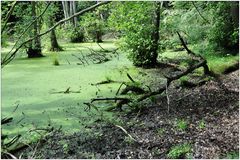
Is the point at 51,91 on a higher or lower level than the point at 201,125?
lower

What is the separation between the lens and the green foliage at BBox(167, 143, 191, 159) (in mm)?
4344

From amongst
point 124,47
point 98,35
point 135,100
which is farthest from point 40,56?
point 135,100

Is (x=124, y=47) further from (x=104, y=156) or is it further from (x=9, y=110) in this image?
(x=104, y=156)

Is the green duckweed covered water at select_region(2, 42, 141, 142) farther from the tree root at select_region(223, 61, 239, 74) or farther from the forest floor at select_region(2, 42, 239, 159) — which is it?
the tree root at select_region(223, 61, 239, 74)

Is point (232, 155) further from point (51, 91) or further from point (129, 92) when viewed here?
point (51, 91)

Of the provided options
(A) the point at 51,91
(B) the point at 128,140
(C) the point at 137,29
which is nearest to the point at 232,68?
(C) the point at 137,29

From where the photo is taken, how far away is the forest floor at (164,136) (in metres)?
4.48

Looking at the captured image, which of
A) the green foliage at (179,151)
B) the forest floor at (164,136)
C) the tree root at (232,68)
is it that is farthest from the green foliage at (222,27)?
the green foliage at (179,151)

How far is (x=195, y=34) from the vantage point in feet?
39.1

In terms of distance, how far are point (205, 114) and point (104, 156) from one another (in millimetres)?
1801

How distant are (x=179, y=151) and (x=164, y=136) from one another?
570 millimetres

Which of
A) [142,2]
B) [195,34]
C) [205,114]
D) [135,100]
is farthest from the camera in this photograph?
[195,34]

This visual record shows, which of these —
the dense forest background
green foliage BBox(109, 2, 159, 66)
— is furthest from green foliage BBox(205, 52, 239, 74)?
green foliage BBox(109, 2, 159, 66)

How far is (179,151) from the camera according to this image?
14.4ft
